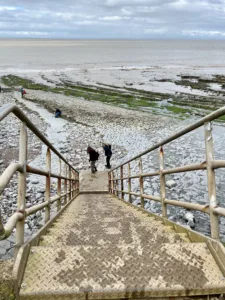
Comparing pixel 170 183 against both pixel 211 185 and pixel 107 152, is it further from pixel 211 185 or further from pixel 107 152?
pixel 211 185

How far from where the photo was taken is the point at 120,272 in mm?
2215

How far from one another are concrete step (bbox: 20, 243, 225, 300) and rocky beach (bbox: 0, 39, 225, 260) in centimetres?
505

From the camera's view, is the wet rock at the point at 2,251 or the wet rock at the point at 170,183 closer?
the wet rock at the point at 2,251

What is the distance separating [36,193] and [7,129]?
984 centimetres

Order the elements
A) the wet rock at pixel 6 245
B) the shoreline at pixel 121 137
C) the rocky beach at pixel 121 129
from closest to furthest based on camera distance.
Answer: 1. the wet rock at pixel 6 245
2. the rocky beach at pixel 121 129
3. the shoreline at pixel 121 137

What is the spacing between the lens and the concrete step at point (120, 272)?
205cm

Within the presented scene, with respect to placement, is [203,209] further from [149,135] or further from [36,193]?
[149,135]

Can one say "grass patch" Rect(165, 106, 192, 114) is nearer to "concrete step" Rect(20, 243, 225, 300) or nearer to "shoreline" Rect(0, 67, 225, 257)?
"shoreline" Rect(0, 67, 225, 257)

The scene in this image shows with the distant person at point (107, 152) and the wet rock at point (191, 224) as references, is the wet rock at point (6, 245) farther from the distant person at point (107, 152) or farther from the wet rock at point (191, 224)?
the distant person at point (107, 152)

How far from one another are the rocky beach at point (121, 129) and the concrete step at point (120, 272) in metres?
5.05

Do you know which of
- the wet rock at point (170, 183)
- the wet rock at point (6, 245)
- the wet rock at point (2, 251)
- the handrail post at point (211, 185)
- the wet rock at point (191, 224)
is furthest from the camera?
the wet rock at point (170, 183)

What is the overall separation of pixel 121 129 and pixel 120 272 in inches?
777

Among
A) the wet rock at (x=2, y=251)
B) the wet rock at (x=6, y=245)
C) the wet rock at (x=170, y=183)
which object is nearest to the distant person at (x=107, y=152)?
the wet rock at (x=170, y=183)

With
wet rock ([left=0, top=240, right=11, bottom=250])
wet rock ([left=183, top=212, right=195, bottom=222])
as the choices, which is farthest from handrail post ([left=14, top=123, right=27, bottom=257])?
wet rock ([left=183, top=212, right=195, bottom=222])
